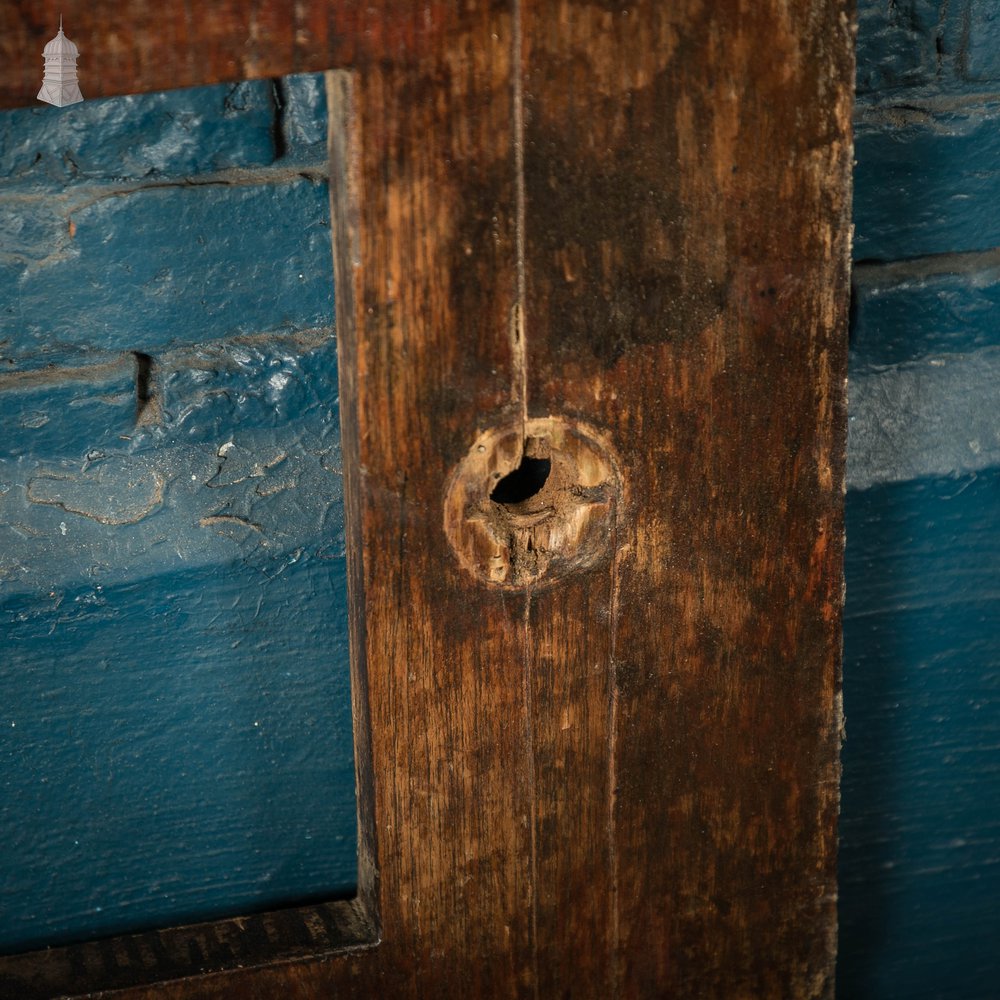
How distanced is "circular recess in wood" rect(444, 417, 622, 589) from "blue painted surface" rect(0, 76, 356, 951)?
26 cm

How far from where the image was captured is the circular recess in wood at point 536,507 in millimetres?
843

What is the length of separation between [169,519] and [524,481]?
1.01 ft

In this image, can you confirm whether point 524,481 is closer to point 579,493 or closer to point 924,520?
point 579,493

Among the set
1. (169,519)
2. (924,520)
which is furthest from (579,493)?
(924,520)

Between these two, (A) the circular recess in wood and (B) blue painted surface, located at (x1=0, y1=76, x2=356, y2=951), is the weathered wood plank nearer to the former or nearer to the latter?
(A) the circular recess in wood

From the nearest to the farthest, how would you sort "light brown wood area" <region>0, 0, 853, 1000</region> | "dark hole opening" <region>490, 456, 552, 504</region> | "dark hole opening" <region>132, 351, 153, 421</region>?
"light brown wood area" <region>0, 0, 853, 1000</region>
"dark hole opening" <region>490, 456, 552, 504</region>
"dark hole opening" <region>132, 351, 153, 421</region>

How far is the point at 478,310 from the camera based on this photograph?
0.81 metres

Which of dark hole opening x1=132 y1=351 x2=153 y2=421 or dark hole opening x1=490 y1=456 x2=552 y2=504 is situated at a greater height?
dark hole opening x1=132 y1=351 x2=153 y2=421

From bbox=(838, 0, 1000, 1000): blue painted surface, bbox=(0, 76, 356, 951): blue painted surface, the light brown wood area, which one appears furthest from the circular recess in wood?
Result: bbox=(838, 0, 1000, 1000): blue painted surface

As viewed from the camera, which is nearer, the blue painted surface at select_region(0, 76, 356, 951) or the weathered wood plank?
the weathered wood plank

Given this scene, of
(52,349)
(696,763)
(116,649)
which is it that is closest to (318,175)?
(52,349)

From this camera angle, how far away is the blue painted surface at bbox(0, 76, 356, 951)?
3.25 feet

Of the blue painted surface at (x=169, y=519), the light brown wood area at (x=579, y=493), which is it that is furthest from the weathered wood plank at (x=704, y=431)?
the blue painted surface at (x=169, y=519)

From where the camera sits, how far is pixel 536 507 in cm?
87
